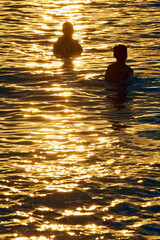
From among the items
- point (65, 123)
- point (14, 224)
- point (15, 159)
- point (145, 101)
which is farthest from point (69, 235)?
point (145, 101)

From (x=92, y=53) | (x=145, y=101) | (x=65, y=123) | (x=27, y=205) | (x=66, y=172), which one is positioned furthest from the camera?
(x=92, y=53)

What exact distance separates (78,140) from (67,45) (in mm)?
7442

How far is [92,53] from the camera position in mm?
18672

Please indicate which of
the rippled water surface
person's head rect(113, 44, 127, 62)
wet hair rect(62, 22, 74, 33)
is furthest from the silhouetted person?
wet hair rect(62, 22, 74, 33)

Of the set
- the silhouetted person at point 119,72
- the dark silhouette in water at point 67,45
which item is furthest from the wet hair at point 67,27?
the silhouetted person at point 119,72

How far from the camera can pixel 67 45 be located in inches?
727

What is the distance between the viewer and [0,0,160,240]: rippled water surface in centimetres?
856

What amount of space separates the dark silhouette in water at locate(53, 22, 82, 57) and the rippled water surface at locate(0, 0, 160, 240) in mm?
305

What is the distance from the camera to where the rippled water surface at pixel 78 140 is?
8.56 m

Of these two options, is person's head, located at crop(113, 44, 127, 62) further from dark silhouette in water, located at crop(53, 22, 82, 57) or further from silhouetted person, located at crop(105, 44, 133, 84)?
dark silhouette in water, located at crop(53, 22, 82, 57)

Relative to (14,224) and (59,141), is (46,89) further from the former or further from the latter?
(14,224)

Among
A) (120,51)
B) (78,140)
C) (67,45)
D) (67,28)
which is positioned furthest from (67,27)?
(78,140)

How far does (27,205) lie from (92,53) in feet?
33.6

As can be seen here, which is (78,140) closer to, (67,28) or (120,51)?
(120,51)
